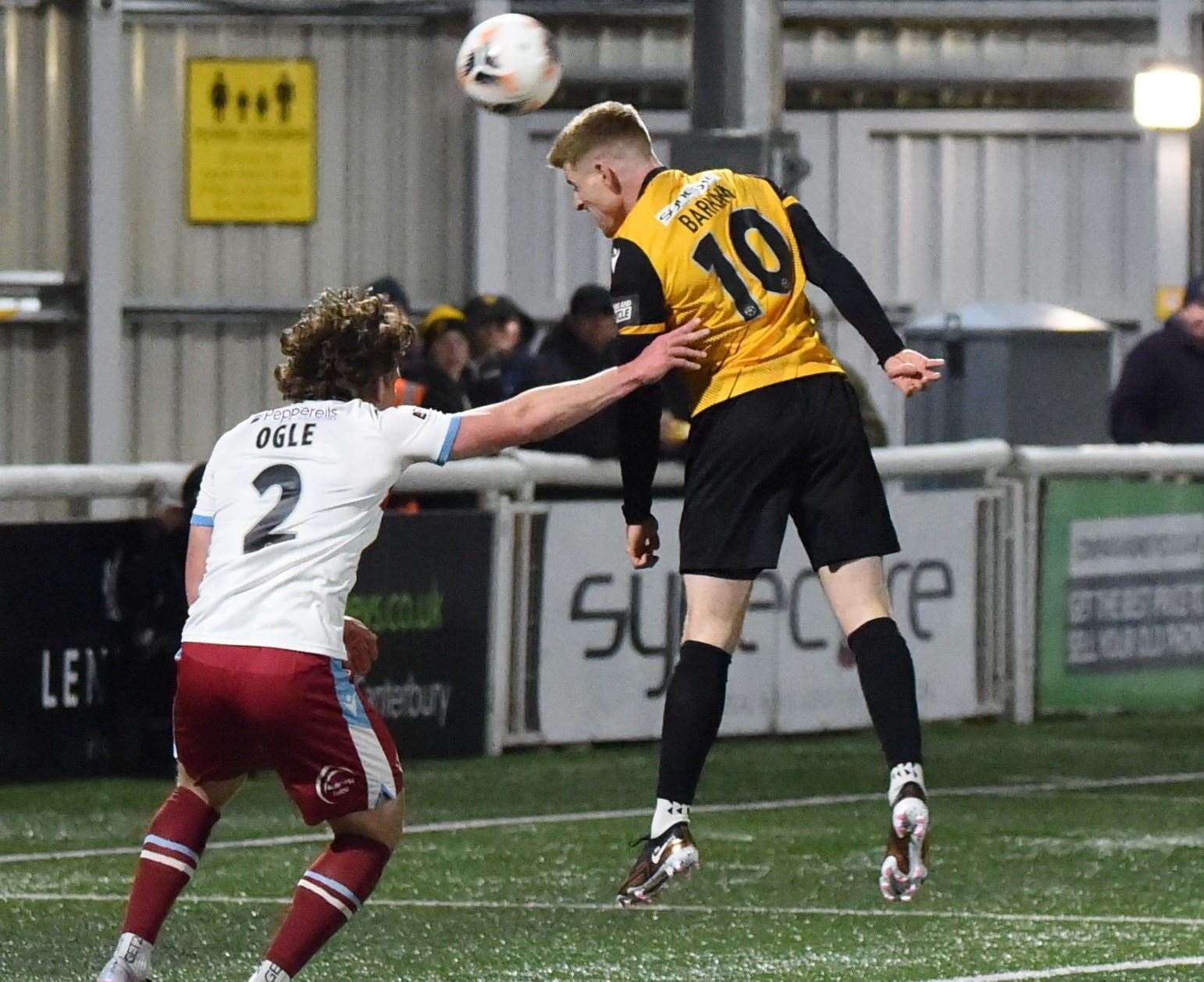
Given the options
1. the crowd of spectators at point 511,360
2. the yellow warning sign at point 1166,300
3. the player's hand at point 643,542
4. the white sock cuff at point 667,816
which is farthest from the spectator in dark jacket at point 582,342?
the yellow warning sign at point 1166,300

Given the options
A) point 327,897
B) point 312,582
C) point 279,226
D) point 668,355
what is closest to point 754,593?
point 668,355

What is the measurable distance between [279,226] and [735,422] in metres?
11.7

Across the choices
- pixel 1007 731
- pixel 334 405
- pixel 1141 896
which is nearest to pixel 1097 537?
pixel 1007 731

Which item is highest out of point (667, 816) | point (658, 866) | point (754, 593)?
point (754, 593)

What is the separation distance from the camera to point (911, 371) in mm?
6891

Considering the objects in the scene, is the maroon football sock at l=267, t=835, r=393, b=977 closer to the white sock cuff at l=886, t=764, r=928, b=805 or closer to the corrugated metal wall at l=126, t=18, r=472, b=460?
the white sock cuff at l=886, t=764, r=928, b=805

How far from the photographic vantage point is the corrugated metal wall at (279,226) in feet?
59.9

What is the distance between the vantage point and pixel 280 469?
627 cm

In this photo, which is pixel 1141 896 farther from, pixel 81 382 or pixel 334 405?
pixel 81 382

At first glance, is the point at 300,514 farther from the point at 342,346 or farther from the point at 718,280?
the point at 718,280

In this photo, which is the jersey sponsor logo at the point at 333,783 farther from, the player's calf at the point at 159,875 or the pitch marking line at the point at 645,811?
the pitch marking line at the point at 645,811

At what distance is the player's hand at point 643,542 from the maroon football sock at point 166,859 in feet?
4.22

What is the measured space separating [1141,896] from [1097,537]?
5.42 m

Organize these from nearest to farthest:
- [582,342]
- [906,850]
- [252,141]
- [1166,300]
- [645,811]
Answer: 1. [906,850]
2. [645,811]
3. [582,342]
4. [252,141]
5. [1166,300]
